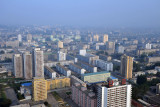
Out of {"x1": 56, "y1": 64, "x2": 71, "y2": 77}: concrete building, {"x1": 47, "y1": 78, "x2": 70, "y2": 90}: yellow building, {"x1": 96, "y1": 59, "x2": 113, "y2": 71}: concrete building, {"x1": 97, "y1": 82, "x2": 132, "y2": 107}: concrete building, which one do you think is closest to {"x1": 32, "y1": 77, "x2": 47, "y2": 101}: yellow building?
{"x1": 47, "y1": 78, "x2": 70, "y2": 90}: yellow building

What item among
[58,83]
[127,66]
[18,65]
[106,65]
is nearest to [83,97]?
[58,83]

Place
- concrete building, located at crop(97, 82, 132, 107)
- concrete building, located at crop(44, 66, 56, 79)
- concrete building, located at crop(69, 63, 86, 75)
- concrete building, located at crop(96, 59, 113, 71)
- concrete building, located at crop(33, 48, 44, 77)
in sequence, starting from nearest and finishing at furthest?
concrete building, located at crop(97, 82, 132, 107) → concrete building, located at crop(33, 48, 44, 77) → concrete building, located at crop(44, 66, 56, 79) → concrete building, located at crop(69, 63, 86, 75) → concrete building, located at crop(96, 59, 113, 71)

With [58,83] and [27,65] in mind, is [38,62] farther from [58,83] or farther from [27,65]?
[58,83]

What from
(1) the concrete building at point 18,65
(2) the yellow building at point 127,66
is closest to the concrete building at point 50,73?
(1) the concrete building at point 18,65

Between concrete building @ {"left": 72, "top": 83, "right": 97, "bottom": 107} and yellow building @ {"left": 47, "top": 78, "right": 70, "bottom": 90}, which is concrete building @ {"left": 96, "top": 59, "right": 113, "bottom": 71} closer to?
yellow building @ {"left": 47, "top": 78, "right": 70, "bottom": 90}

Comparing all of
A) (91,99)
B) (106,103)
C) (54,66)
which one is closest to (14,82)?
(54,66)

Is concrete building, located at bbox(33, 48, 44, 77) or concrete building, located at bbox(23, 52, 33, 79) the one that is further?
concrete building, located at bbox(23, 52, 33, 79)

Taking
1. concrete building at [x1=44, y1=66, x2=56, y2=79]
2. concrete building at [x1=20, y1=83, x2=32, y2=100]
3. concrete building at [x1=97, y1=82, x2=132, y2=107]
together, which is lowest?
concrete building at [x1=20, y1=83, x2=32, y2=100]

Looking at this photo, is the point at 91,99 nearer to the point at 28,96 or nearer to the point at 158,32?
the point at 28,96
